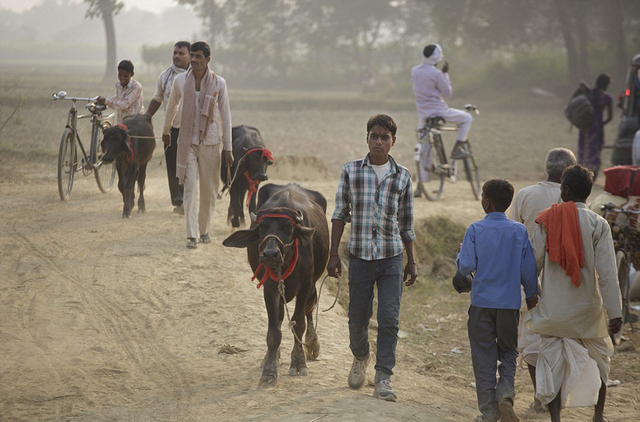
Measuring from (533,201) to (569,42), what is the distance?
A: 1179 inches

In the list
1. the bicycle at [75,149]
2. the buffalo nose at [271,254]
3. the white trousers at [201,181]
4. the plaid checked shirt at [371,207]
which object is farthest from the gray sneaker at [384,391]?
the bicycle at [75,149]

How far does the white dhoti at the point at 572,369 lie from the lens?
4957 millimetres

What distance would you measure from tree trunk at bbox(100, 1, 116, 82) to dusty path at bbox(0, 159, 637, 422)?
6.45 metres

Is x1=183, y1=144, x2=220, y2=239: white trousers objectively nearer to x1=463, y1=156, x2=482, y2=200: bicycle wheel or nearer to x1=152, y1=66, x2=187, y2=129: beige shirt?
x1=152, y1=66, x2=187, y2=129: beige shirt

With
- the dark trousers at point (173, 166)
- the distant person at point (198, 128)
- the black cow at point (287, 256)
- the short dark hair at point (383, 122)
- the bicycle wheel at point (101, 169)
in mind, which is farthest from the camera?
the bicycle wheel at point (101, 169)

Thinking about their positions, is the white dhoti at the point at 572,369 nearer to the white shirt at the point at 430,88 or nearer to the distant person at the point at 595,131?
the white shirt at the point at 430,88

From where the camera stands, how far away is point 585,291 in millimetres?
4961

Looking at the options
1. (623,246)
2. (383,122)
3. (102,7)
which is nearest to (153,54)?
(102,7)

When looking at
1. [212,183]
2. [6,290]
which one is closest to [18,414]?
[6,290]

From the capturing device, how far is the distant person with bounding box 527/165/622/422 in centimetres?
489

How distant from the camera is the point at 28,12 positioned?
53.4ft

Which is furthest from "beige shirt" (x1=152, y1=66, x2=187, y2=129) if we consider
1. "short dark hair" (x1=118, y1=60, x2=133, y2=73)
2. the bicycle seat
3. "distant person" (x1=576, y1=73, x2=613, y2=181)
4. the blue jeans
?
"distant person" (x1=576, y1=73, x2=613, y2=181)

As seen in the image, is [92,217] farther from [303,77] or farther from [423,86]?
[303,77]

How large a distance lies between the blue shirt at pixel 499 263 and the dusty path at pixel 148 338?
3.08 ft
